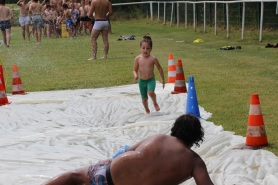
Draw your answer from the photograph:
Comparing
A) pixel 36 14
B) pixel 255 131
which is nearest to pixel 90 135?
pixel 255 131

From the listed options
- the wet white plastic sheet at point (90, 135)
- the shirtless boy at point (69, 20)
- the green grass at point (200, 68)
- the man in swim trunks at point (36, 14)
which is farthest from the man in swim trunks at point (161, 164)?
the shirtless boy at point (69, 20)

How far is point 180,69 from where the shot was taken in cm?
1157

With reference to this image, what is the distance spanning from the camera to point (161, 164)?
5328 millimetres

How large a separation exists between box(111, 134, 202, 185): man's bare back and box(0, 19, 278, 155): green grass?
2.11 metres

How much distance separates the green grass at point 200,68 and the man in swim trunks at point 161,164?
2056 millimetres

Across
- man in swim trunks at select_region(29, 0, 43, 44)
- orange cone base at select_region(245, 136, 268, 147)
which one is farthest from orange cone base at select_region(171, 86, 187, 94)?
man in swim trunks at select_region(29, 0, 43, 44)

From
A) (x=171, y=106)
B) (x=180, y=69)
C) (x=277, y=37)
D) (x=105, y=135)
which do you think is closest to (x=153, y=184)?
(x=105, y=135)

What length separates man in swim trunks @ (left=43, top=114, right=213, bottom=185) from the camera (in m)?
5.34

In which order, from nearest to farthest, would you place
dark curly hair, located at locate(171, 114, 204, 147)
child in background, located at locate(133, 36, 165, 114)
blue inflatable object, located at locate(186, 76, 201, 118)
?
dark curly hair, located at locate(171, 114, 204, 147) → blue inflatable object, located at locate(186, 76, 201, 118) → child in background, located at locate(133, 36, 165, 114)

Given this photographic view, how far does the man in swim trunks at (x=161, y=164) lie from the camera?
5.34 m

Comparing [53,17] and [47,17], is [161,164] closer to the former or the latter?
[47,17]

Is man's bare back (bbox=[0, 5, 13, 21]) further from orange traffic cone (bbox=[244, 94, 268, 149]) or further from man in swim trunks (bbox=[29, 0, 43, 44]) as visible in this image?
orange traffic cone (bbox=[244, 94, 268, 149])

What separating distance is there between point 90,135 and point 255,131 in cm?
230

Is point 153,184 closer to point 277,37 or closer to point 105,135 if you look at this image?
point 105,135
